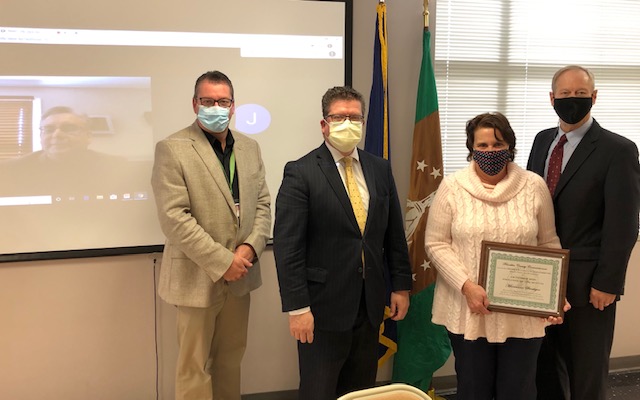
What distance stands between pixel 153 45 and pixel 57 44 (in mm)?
490

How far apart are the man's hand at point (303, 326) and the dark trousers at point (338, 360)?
86 millimetres

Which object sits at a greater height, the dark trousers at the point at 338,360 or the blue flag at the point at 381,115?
the blue flag at the point at 381,115

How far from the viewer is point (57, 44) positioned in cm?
245

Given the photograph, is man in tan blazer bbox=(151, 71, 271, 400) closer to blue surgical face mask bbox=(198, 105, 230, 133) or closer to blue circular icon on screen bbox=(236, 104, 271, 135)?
blue surgical face mask bbox=(198, 105, 230, 133)

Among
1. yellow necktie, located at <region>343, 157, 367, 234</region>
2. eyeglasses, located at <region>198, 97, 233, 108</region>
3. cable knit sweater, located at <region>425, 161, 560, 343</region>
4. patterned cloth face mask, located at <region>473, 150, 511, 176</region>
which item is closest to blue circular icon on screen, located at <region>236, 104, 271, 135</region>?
eyeglasses, located at <region>198, 97, 233, 108</region>

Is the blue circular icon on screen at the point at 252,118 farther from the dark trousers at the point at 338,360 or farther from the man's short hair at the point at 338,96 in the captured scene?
the dark trousers at the point at 338,360

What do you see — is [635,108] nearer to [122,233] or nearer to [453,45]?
[453,45]

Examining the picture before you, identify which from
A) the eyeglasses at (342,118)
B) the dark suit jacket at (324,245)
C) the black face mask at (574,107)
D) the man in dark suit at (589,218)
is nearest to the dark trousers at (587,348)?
the man in dark suit at (589,218)

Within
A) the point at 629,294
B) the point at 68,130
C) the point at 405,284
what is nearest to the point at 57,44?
the point at 68,130

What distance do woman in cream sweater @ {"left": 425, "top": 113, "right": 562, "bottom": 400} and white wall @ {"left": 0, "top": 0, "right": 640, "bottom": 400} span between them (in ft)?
3.40

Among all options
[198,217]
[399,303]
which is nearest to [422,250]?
[399,303]

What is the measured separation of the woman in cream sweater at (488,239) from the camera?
1.89 m

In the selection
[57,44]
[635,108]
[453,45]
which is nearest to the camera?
[57,44]

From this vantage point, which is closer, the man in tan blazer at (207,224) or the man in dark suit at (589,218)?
the man in dark suit at (589,218)
